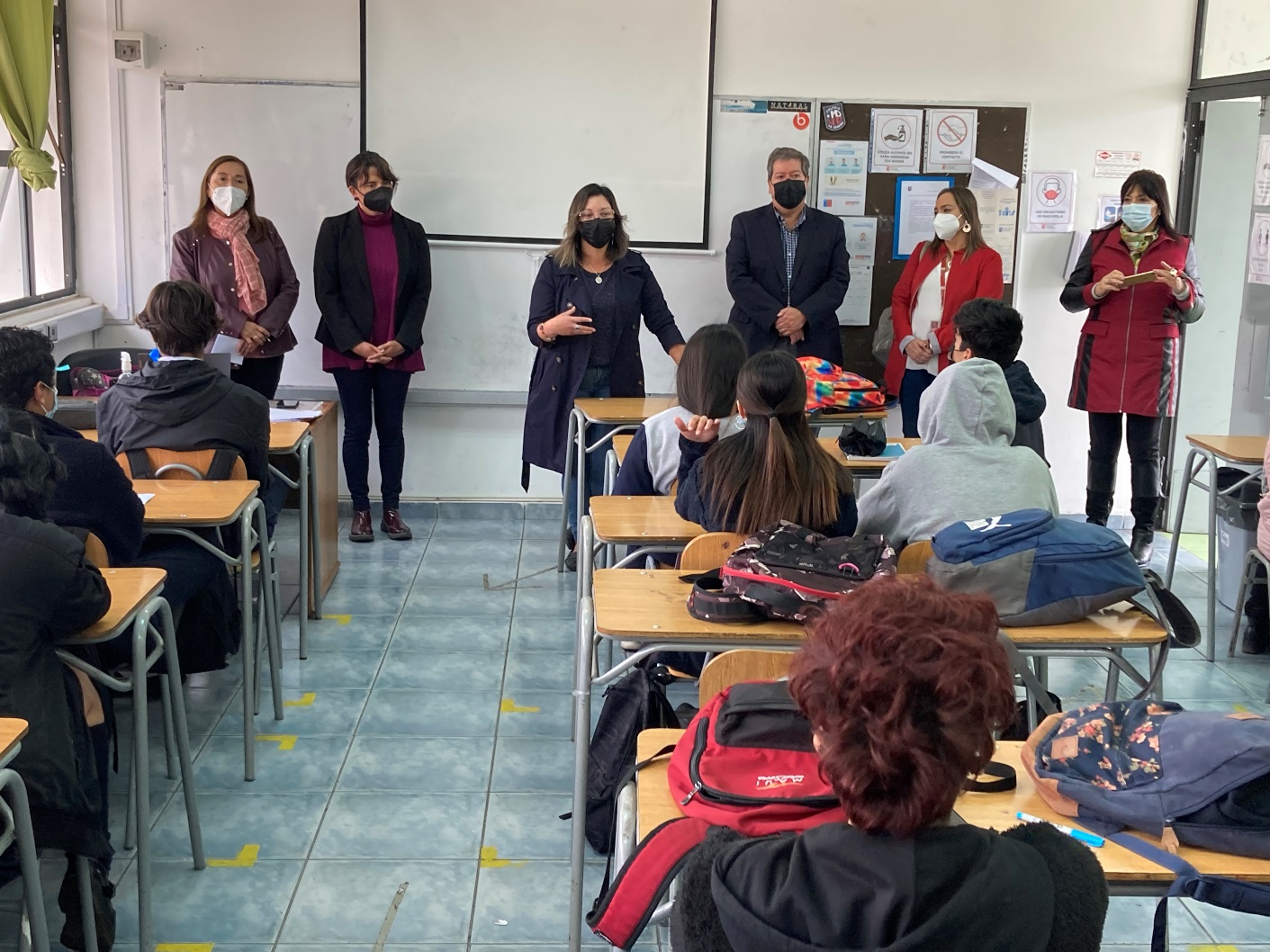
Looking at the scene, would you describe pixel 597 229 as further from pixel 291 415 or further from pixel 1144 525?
pixel 1144 525

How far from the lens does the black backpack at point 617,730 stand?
2623 millimetres

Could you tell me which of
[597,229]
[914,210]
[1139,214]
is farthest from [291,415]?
[1139,214]

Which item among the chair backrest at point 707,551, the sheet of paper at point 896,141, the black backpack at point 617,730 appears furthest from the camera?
the sheet of paper at point 896,141

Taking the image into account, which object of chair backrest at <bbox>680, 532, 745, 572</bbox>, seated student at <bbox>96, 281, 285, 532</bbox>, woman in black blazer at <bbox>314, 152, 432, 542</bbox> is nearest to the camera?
chair backrest at <bbox>680, 532, 745, 572</bbox>

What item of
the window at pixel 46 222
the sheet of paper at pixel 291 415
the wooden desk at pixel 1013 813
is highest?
the window at pixel 46 222

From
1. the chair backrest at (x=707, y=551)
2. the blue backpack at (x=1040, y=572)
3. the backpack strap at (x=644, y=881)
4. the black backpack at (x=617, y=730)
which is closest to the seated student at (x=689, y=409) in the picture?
the chair backrest at (x=707, y=551)

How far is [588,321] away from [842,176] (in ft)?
5.21

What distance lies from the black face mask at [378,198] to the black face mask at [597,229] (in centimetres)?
86

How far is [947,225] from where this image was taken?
540 centimetres

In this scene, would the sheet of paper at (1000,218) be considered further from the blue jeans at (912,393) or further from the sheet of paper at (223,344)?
the sheet of paper at (223,344)

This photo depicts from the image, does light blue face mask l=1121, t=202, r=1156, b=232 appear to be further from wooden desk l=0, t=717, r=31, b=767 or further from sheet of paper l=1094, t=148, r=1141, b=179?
wooden desk l=0, t=717, r=31, b=767

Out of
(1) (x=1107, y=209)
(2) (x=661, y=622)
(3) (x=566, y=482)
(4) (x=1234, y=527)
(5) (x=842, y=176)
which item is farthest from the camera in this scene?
(1) (x=1107, y=209)

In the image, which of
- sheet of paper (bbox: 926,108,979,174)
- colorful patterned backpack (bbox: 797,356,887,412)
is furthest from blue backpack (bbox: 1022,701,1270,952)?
sheet of paper (bbox: 926,108,979,174)

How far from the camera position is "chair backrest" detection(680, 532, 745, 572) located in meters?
2.75
